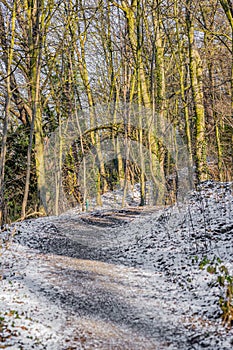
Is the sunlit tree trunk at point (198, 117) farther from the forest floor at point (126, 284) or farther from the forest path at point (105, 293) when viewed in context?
the forest path at point (105, 293)

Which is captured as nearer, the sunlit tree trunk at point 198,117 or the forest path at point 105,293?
the forest path at point 105,293

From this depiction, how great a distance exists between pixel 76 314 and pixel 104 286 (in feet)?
4.29

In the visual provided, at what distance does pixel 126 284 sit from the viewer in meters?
7.38

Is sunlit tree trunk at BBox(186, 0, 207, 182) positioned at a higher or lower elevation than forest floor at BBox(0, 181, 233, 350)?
higher

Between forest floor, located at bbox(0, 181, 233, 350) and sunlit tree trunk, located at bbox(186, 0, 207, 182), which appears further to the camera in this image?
sunlit tree trunk, located at bbox(186, 0, 207, 182)

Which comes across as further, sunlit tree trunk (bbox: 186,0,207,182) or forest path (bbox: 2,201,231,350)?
sunlit tree trunk (bbox: 186,0,207,182)

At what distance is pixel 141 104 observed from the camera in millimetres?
18422

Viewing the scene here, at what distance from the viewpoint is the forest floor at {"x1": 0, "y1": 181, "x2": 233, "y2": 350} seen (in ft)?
17.0

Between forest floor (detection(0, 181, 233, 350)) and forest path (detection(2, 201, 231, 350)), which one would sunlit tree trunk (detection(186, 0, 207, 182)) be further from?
forest path (detection(2, 201, 231, 350))

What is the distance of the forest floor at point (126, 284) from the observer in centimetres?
518

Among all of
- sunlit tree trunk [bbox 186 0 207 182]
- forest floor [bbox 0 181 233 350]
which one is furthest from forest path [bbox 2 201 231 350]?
sunlit tree trunk [bbox 186 0 207 182]

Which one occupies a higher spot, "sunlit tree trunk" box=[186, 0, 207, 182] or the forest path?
"sunlit tree trunk" box=[186, 0, 207, 182]

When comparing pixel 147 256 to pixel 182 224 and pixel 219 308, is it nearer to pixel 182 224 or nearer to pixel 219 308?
pixel 182 224

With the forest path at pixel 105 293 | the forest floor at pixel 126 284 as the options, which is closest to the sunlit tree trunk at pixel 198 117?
the forest floor at pixel 126 284
